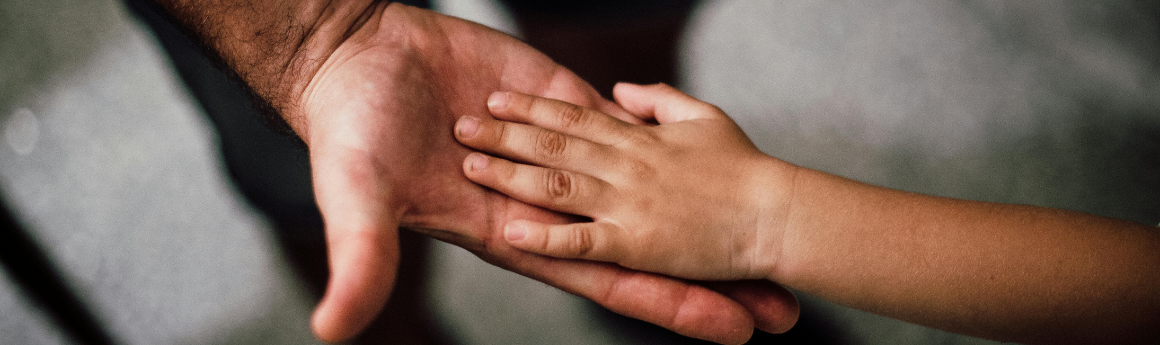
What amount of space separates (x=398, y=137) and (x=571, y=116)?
0.24 m

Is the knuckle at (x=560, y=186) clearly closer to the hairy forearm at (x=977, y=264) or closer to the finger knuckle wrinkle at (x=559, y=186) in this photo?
the finger knuckle wrinkle at (x=559, y=186)

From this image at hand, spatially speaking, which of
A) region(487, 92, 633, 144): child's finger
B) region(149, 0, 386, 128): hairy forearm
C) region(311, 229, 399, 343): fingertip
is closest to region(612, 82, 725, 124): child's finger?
region(487, 92, 633, 144): child's finger

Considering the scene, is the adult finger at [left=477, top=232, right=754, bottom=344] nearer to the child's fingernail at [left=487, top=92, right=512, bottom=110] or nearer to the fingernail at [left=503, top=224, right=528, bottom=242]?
the fingernail at [left=503, top=224, right=528, bottom=242]

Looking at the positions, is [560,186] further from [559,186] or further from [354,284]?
[354,284]

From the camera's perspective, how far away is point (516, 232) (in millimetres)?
615

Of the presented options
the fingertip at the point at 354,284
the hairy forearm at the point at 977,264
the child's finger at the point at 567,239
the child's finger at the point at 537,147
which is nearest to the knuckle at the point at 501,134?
the child's finger at the point at 537,147

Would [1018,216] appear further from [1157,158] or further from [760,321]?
[1157,158]

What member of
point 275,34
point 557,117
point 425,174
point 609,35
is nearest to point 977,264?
point 557,117

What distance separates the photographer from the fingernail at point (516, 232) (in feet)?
2.02

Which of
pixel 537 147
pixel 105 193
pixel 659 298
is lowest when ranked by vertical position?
pixel 105 193

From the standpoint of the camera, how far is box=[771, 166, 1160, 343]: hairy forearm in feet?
2.08

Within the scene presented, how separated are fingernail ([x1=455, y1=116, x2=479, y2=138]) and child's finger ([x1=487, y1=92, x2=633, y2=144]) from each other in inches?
3.0

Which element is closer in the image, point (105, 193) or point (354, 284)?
point (354, 284)

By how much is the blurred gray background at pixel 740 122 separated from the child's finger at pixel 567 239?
13.0 inches
